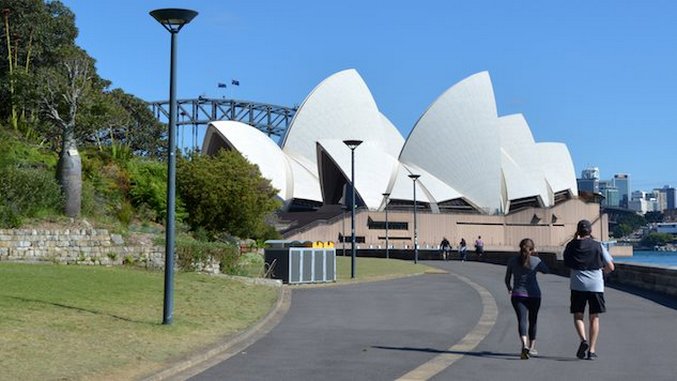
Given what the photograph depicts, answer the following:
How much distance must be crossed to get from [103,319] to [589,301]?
6.31 meters

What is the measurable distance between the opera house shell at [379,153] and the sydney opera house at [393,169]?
0.33ft

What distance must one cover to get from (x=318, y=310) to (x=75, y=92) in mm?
12046

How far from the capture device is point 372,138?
81.2 meters

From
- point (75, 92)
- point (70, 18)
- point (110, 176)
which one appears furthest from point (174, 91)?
point (70, 18)

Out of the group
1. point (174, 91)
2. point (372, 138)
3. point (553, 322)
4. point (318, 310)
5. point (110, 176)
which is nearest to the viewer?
point (174, 91)

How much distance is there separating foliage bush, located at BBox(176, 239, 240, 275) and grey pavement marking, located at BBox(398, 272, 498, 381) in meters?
8.01

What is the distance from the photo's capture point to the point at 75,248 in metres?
19.1

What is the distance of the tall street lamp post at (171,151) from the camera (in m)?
10.9

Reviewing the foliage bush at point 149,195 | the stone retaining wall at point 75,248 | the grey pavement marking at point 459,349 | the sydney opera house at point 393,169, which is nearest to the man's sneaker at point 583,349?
the grey pavement marking at point 459,349

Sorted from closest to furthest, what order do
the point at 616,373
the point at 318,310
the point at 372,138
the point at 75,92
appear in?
the point at 616,373, the point at 318,310, the point at 75,92, the point at 372,138

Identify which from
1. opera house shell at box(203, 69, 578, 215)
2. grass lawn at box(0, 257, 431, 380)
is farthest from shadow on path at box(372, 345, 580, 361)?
opera house shell at box(203, 69, 578, 215)

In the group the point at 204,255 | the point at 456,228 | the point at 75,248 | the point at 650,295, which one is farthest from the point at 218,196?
the point at 456,228

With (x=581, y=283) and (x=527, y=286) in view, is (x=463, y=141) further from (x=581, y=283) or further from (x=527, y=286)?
(x=581, y=283)

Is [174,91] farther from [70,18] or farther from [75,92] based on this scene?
[70,18]
